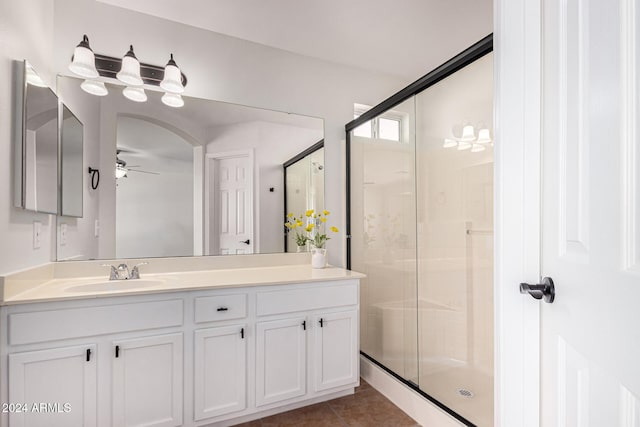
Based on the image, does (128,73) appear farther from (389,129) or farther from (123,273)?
(389,129)

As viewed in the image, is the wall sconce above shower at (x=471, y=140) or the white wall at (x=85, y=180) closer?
the wall sconce above shower at (x=471, y=140)

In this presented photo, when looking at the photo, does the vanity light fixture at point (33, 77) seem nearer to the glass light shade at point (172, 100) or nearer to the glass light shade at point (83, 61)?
the glass light shade at point (83, 61)

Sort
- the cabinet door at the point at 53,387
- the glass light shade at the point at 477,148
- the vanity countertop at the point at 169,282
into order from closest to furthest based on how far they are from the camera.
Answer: the cabinet door at the point at 53,387 < the vanity countertop at the point at 169,282 < the glass light shade at the point at 477,148

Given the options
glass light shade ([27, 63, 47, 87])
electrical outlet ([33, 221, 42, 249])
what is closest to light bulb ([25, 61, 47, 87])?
glass light shade ([27, 63, 47, 87])

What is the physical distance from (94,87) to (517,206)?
2.35m

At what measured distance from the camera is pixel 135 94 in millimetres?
2072

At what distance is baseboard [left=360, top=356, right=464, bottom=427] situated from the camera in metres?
1.76

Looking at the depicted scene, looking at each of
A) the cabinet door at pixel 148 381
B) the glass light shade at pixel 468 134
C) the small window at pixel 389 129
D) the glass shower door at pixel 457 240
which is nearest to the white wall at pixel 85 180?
the cabinet door at pixel 148 381

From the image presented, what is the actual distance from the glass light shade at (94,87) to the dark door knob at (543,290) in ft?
7.94

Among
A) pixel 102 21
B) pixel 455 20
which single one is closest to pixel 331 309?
pixel 455 20

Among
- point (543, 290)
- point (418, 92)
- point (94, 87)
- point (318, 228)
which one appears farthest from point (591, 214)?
point (94, 87)

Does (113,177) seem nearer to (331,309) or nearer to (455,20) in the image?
(331,309)

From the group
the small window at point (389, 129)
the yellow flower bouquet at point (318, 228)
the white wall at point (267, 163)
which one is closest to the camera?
the small window at point (389, 129)

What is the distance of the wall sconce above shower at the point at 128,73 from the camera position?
186cm
